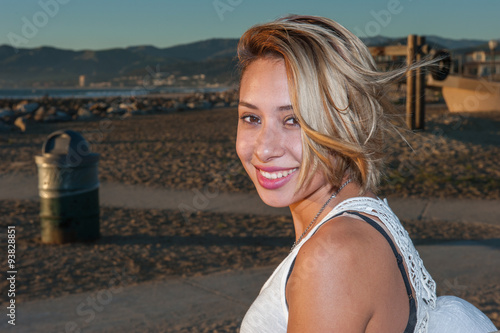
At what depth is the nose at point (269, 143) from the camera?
4.80 feet

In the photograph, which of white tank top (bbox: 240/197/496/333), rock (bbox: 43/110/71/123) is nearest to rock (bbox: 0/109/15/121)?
rock (bbox: 43/110/71/123)

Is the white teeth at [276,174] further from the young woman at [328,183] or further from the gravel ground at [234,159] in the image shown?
the gravel ground at [234,159]

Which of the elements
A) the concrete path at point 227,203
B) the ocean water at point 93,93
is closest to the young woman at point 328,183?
the concrete path at point 227,203

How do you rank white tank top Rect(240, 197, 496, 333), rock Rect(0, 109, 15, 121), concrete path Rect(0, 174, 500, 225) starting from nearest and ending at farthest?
white tank top Rect(240, 197, 496, 333) < concrete path Rect(0, 174, 500, 225) < rock Rect(0, 109, 15, 121)

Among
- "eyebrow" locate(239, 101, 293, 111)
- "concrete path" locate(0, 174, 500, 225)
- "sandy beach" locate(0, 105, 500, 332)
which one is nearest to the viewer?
"eyebrow" locate(239, 101, 293, 111)

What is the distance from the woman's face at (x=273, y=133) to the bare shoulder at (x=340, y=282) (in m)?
0.35

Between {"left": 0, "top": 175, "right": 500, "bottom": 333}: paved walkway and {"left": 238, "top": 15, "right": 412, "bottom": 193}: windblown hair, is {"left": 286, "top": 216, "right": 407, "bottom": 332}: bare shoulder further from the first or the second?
{"left": 0, "top": 175, "right": 500, "bottom": 333}: paved walkway

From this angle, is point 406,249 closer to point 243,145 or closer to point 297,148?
point 297,148

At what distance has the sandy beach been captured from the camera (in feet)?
15.1

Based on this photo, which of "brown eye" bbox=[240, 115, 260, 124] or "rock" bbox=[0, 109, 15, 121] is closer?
"brown eye" bbox=[240, 115, 260, 124]

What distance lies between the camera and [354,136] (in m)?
1.39

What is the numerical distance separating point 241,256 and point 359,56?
3844 millimetres

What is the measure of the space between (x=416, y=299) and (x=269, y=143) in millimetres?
553

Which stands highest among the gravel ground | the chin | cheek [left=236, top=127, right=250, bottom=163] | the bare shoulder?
cheek [left=236, top=127, right=250, bottom=163]
